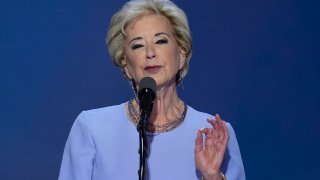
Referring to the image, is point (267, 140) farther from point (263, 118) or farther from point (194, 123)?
point (194, 123)

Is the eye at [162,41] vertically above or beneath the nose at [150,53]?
above

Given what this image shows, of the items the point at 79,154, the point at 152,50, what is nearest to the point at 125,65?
the point at 152,50

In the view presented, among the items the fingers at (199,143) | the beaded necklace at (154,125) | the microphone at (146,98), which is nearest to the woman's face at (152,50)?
the beaded necklace at (154,125)

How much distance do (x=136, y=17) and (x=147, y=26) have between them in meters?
0.05

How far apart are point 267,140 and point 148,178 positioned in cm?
97

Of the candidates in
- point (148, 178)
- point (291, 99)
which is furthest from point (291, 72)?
point (148, 178)

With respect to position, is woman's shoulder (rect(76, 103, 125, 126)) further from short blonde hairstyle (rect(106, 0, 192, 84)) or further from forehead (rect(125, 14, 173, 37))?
forehead (rect(125, 14, 173, 37))

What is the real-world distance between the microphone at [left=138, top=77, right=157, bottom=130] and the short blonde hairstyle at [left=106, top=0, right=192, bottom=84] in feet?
1.54

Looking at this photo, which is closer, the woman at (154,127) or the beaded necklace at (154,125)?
the woman at (154,127)

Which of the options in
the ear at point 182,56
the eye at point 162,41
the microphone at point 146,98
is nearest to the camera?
the microphone at point 146,98

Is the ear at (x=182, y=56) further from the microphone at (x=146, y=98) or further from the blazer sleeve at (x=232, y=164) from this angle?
the microphone at (x=146, y=98)

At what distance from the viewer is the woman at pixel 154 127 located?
1.90 m

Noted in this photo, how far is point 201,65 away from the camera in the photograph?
8.67 feet

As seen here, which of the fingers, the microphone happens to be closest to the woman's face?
the fingers
